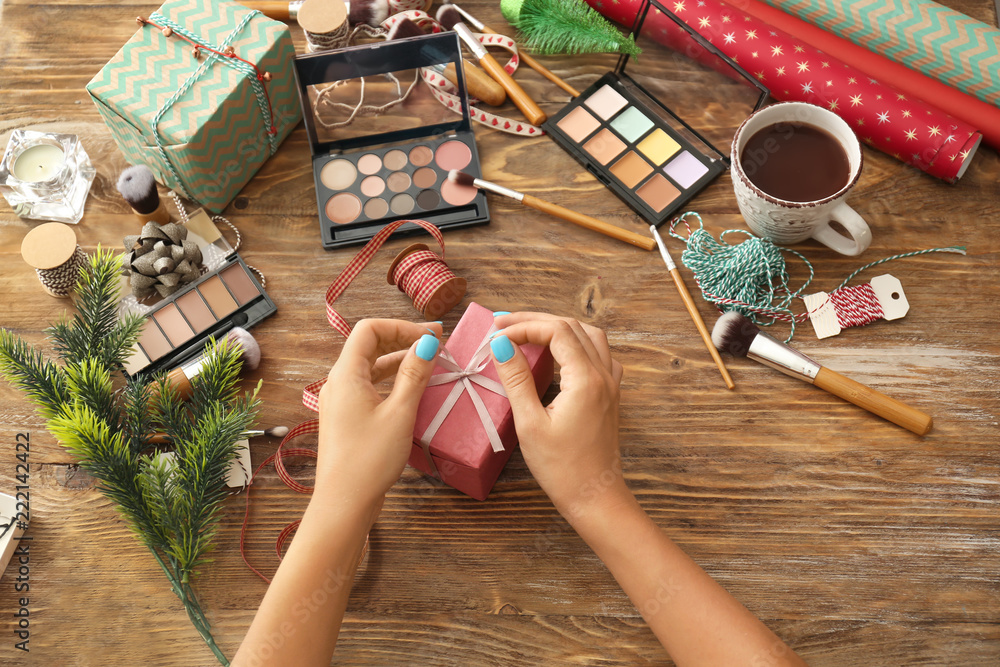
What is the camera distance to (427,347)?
33.5 inches

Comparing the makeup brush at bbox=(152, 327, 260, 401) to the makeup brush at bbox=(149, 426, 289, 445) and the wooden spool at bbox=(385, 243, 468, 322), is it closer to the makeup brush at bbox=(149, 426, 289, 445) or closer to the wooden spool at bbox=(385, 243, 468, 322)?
the makeup brush at bbox=(149, 426, 289, 445)

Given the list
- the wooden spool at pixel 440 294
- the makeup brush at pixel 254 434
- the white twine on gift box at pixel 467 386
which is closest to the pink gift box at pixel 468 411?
the white twine on gift box at pixel 467 386

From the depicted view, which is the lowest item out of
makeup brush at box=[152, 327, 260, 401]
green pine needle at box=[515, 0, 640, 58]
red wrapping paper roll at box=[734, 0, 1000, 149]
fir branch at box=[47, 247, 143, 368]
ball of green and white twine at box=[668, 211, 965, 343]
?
makeup brush at box=[152, 327, 260, 401]

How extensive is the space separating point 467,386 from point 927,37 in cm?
102

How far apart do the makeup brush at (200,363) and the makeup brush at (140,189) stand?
260mm

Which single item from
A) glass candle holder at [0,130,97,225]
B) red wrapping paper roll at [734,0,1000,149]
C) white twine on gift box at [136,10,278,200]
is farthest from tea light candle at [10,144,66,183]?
red wrapping paper roll at [734,0,1000,149]

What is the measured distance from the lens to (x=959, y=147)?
112cm

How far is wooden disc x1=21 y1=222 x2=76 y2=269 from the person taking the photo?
1055 mm

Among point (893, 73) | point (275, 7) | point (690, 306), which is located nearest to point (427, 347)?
point (690, 306)

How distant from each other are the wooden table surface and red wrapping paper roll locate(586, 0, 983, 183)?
2.0 inches

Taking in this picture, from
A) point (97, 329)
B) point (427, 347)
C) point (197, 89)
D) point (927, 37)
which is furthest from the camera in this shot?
point (927, 37)

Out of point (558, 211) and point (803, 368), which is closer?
point (803, 368)

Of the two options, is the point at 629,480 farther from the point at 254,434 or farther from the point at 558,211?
the point at 254,434

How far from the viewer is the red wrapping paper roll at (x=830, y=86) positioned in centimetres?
113
